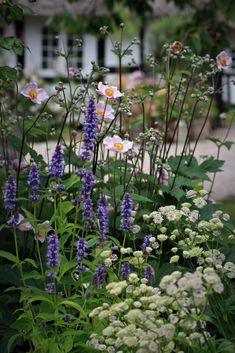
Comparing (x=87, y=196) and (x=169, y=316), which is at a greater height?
(x=87, y=196)

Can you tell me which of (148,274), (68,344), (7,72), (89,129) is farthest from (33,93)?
(68,344)

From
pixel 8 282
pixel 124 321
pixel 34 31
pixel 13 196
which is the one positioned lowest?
pixel 34 31

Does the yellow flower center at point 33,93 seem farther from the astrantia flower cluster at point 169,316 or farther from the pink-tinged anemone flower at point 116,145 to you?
the astrantia flower cluster at point 169,316

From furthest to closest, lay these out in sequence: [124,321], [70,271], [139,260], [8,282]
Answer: [8,282]
[70,271]
[139,260]
[124,321]

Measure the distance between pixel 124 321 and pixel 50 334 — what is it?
0.39 meters

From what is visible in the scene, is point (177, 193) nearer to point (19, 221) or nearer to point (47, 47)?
point (19, 221)

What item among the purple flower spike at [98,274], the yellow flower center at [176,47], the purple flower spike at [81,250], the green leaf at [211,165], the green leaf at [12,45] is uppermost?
the green leaf at [12,45]

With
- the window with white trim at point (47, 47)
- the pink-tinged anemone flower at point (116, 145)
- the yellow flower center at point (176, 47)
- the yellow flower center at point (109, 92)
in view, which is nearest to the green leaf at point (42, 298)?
the pink-tinged anemone flower at point (116, 145)

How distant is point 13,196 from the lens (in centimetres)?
238

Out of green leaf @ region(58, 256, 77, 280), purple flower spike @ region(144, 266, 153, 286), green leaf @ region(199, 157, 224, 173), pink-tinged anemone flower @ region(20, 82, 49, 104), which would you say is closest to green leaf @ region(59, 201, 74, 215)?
green leaf @ region(58, 256, 77, 280)

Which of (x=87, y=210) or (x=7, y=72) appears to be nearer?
(x=87, y=210)

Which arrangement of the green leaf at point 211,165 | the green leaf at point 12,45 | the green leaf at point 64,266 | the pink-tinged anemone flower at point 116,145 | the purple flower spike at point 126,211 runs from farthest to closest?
the green leaf at point 211,165 < the green leaf at point 12,45 < the pink-tinged anemone flower at point 116,145 < the purple flower spike at point 126,211 < the green leaf at point 64,266

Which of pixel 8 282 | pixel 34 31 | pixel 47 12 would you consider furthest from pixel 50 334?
pixel 34 31

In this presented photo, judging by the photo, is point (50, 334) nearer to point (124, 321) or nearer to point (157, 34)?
point (124, 321)
